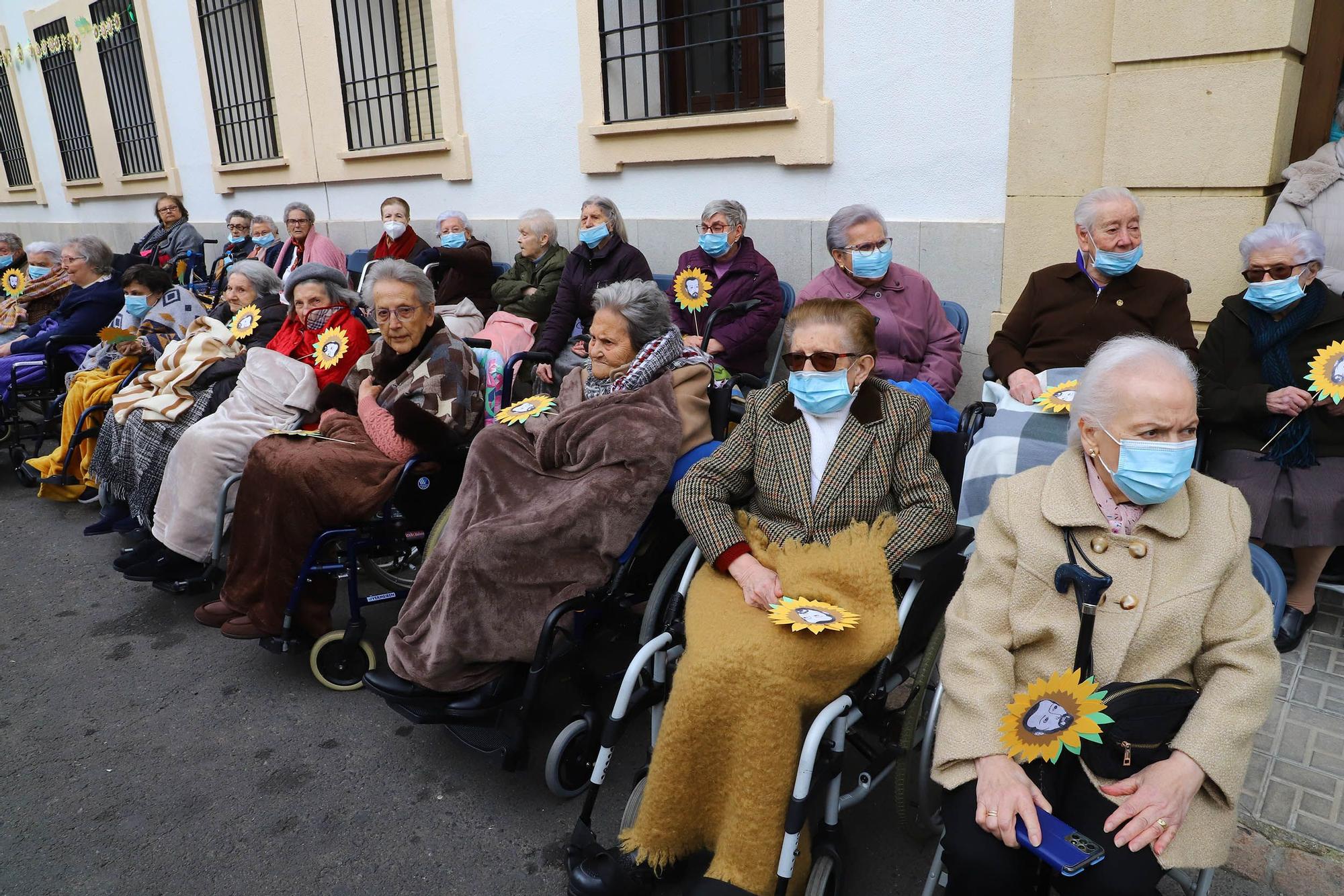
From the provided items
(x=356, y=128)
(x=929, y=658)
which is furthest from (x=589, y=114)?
(x=929, y=658)

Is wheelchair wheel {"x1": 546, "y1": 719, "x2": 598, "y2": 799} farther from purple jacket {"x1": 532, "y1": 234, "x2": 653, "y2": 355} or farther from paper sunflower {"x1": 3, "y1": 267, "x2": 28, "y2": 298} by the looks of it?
paper sunflower {"x1": 3, "y1": 267, "x2": 28, "y2": 298}

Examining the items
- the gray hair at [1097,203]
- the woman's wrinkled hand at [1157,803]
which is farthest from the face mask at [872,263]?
the woman's wrinkled hand at [1157,803]

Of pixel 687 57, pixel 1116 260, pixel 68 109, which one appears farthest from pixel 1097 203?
pixel 68 109

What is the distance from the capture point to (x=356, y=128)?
28.5ft

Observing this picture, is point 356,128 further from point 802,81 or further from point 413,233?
point 802,81

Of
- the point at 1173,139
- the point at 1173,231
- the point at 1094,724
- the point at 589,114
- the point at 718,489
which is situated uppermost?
the point at 589,114

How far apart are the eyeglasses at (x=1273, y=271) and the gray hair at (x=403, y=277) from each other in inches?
127

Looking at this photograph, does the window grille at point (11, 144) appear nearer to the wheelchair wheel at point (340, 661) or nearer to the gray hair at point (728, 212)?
the gray hair at point (728, 212)

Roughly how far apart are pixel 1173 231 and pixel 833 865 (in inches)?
125

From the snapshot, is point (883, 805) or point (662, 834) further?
point (883, 805)

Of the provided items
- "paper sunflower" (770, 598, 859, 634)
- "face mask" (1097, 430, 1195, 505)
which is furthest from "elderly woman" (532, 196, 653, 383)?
"face mask" (1097, 430, 1195, 505)

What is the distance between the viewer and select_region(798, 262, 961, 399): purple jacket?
3.94 meters

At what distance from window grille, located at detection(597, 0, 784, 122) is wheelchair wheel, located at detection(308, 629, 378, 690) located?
3.91 metres

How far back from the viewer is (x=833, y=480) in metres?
2.66
